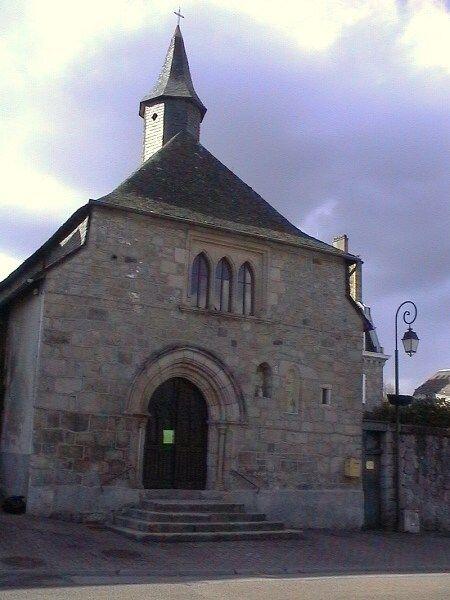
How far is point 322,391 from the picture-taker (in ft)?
58.0

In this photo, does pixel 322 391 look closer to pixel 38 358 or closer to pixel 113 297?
pixel 113 297

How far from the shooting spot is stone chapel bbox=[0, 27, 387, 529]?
48.2 feet

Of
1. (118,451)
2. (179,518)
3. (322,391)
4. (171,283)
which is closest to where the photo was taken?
(179,518)

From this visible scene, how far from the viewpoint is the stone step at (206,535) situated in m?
12.7

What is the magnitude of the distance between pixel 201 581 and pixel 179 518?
422cm

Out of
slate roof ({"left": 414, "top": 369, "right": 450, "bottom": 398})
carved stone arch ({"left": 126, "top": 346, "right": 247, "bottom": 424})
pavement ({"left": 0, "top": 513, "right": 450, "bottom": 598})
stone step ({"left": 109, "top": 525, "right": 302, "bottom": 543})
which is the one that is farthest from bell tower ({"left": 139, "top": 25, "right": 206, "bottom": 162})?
slate roof ({"left": 414, "top": 369, "right": 450, "bottom": 398})

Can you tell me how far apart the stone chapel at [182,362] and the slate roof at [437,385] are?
29.3 m

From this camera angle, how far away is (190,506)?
14.4m

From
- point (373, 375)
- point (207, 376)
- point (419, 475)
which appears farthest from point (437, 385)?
point (207, 376)

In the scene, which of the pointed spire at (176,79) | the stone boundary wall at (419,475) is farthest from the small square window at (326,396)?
the pointed spire at (176,79)

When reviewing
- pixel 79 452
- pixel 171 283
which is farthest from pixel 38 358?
pixel 171 283

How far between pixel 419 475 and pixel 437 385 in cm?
3098

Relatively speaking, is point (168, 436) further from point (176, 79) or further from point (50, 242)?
point (176, 79)

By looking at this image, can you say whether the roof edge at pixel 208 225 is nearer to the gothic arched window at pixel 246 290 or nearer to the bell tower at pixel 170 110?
the gothic arched window at pixel 246 290
